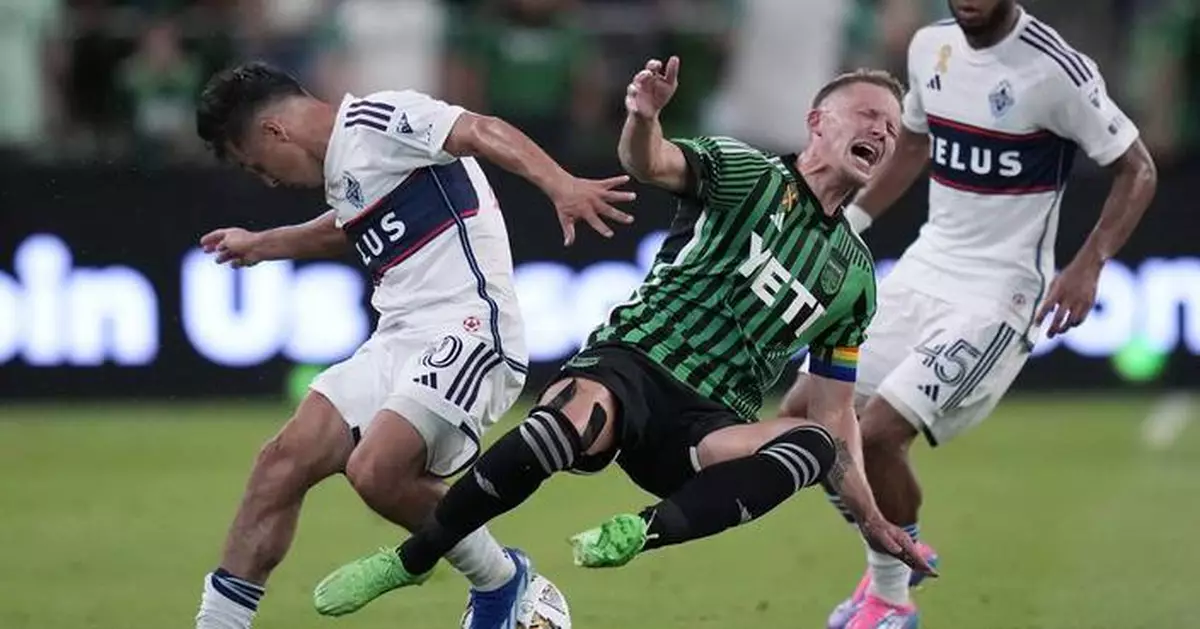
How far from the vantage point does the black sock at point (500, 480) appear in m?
6.93

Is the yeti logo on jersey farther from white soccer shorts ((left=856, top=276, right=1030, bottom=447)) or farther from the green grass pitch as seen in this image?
the green grass pitch

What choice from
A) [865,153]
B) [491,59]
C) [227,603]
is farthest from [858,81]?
[491,59]

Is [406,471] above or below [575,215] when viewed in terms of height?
below

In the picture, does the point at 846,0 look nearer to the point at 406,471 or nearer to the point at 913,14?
the point at 913,14

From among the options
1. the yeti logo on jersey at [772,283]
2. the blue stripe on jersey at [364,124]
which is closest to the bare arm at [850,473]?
the yeti logo on jersey at [772,283]

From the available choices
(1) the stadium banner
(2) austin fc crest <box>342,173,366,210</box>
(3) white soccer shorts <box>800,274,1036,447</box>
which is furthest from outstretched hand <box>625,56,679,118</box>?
(1) the stadium banner

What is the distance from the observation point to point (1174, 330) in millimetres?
14969

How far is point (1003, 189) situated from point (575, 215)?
8.52 ft

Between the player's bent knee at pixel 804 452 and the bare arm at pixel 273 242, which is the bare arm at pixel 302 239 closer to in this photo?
the bare arm at pixel 273 242

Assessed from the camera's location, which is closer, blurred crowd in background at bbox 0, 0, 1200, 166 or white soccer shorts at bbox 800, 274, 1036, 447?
white soccer shorts at bbox 800, 274, 1036, 447

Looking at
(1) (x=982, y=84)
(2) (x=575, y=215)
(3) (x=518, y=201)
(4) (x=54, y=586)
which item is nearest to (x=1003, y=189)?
(1) (x=982, y=84)

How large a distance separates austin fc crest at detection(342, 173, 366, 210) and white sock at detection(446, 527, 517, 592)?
112 centimetres

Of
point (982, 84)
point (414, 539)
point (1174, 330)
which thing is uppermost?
point (982, 84)

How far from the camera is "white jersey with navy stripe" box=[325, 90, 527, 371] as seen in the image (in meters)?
7.60
